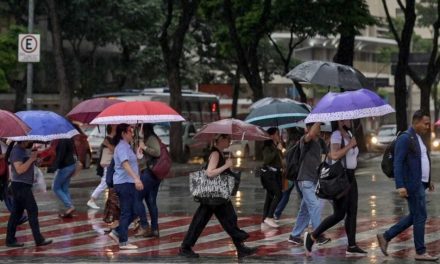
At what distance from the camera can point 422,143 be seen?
12.1 m

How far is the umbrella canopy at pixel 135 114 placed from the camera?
543 inches

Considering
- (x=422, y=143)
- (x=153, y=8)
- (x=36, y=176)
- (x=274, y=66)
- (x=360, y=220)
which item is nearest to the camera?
(x=422, y=143)

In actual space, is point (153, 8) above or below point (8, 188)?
above

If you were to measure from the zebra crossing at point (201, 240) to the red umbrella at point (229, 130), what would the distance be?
1.54 meters

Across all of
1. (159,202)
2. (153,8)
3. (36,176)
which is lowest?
(159,202)

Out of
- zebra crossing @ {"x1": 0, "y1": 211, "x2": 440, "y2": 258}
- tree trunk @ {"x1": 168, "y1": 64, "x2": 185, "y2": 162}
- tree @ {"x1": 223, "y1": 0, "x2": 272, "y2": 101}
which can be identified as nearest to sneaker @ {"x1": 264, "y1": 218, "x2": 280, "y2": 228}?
zebra crossing @ {"x1": 0, "y1": 211, "x2": 440, "y2": 258}

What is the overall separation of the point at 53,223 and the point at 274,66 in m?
39.7

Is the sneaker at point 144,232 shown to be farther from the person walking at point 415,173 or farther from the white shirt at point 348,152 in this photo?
the person walking at point 415,173

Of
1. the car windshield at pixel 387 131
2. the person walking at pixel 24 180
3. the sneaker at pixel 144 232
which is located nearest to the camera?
the person walking at pixel 24 180

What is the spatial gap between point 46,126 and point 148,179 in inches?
65.2

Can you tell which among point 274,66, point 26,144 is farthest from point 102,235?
point 274,66

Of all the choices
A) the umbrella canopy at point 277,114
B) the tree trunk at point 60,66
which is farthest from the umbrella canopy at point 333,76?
the tree trunk at point 60,66

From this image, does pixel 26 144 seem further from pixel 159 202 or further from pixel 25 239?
pixel 159 202

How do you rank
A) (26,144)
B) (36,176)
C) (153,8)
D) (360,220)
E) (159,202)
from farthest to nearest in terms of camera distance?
(153,8)
(159,202)
(360,220)
(36,176)
(26,144)
